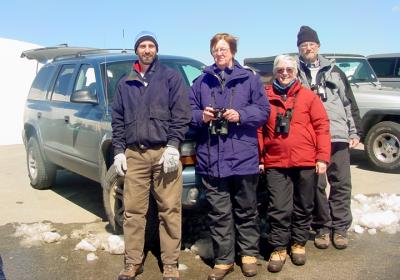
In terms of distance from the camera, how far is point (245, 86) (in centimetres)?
378

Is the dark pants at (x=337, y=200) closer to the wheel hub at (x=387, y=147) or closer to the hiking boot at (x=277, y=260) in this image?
the hiking boot at (x=277, y=260)

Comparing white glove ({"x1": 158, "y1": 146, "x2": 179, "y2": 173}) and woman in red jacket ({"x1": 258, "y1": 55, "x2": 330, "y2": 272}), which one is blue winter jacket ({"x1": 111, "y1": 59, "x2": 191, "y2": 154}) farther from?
woman in red jacket ({"x1": 258, "y1": 55, "x2": 330, "y2": 272})

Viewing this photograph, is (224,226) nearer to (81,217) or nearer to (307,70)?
(307,70)

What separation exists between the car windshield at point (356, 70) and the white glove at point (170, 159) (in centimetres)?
579

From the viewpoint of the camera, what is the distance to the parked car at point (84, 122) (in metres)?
4.71

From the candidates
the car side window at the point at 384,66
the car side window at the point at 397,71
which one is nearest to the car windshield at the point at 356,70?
the car side window at the point at 397,71

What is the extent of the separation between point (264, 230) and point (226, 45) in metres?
2.12

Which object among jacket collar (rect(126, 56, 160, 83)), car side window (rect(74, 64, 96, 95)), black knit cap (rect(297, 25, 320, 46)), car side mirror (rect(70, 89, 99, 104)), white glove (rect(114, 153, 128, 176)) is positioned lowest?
white glove (rect(114, 153, 128, 176))

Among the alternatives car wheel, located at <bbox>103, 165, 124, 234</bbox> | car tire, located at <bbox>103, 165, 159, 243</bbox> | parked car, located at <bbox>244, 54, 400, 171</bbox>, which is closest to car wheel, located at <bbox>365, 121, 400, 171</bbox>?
parked car, located at <bbox>244, 54, 400, 171</bbox>

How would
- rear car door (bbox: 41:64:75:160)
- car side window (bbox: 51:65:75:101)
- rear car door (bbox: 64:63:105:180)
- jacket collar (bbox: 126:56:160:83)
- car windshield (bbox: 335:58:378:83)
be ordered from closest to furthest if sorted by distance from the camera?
jacket collar (bbox: 126:56:160:83), rear car door (bbox: 64:63:105:180), rear car door (bbox: 41:64:75:160), car side window (bbox: 51:65:75:101), car windshield (bbox: 335:58:378:83)

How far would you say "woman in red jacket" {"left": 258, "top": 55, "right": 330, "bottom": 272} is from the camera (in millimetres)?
3873

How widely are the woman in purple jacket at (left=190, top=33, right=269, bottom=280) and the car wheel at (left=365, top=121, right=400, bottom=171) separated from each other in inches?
185

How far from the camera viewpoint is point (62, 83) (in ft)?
21.1

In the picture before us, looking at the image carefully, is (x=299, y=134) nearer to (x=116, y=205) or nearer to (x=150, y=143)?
(x=150, y=143)
